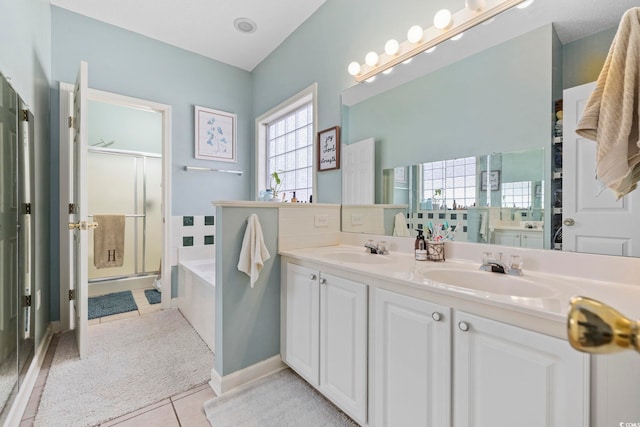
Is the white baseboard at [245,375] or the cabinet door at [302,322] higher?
the cabinet door at [302,322]

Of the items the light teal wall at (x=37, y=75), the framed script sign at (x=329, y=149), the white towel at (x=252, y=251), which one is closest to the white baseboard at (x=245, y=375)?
the white towel at (x=252, y=251)

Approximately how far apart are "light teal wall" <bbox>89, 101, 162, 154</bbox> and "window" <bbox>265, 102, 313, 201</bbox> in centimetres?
163

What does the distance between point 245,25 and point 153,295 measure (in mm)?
3116

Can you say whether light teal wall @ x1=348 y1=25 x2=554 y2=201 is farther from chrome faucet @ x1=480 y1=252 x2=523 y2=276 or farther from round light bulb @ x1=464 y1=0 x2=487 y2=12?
chrome faucet @ x1=480 y1=252 x2=523 y2=276

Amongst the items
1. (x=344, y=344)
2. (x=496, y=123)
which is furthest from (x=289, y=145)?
(x=344, y=344)

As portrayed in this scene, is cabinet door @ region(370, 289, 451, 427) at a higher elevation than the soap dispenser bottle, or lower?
lower

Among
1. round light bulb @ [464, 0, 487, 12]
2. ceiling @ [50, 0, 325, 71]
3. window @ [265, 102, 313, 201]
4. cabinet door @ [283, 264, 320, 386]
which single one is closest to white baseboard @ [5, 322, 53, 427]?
cabinet door @ [283, 264, 320, 386]

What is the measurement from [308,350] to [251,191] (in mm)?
2245

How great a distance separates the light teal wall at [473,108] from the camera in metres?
1.19

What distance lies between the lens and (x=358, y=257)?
1763 millimetres

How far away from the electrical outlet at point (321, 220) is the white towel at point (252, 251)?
0.45 meters

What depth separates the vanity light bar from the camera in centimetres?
134

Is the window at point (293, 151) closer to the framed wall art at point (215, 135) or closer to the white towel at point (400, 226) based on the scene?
the framed wall art at point (215, 135)

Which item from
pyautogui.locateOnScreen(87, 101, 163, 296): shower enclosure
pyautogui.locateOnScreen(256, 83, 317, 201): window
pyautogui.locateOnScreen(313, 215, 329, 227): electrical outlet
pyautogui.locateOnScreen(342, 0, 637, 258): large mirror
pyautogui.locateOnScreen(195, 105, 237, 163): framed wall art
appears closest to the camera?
pyautogui.locateOnScreen(342, 0, 637, 258): large mirror
